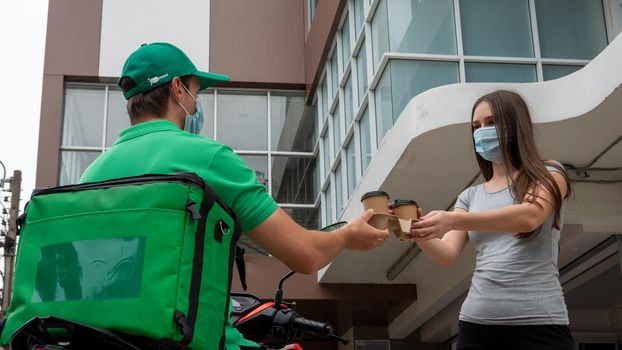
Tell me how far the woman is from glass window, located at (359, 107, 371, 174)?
7426 millimetres

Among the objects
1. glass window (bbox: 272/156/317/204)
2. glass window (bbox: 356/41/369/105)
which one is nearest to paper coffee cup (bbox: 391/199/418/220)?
glass window (bbox: 356/41/369/105)

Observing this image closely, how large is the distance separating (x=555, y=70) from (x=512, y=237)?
620cm

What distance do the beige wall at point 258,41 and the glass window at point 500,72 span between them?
706cm

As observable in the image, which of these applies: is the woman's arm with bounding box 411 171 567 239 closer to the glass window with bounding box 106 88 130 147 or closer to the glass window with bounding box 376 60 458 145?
the glass window with bounding box 376 60 458 145

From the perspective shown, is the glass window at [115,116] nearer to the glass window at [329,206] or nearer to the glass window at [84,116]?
the glass window at [84,116]

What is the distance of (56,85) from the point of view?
15.2m

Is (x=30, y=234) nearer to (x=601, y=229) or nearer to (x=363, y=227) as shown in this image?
(x=363, y=227)

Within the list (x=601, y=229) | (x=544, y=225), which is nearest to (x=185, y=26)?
(x=601, y=229)

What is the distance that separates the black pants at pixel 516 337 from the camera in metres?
2.98

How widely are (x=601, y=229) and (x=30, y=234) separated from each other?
703 centimetres

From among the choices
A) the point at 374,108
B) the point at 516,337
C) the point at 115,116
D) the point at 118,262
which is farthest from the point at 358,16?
the point at 118,262

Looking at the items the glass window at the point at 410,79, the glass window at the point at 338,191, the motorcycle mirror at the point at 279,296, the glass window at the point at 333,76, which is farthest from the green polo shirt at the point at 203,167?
the glass window at the point at 333,76

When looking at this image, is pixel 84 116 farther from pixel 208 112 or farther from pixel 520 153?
pixel 520 153

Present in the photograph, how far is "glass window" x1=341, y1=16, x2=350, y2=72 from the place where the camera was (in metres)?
12.4
